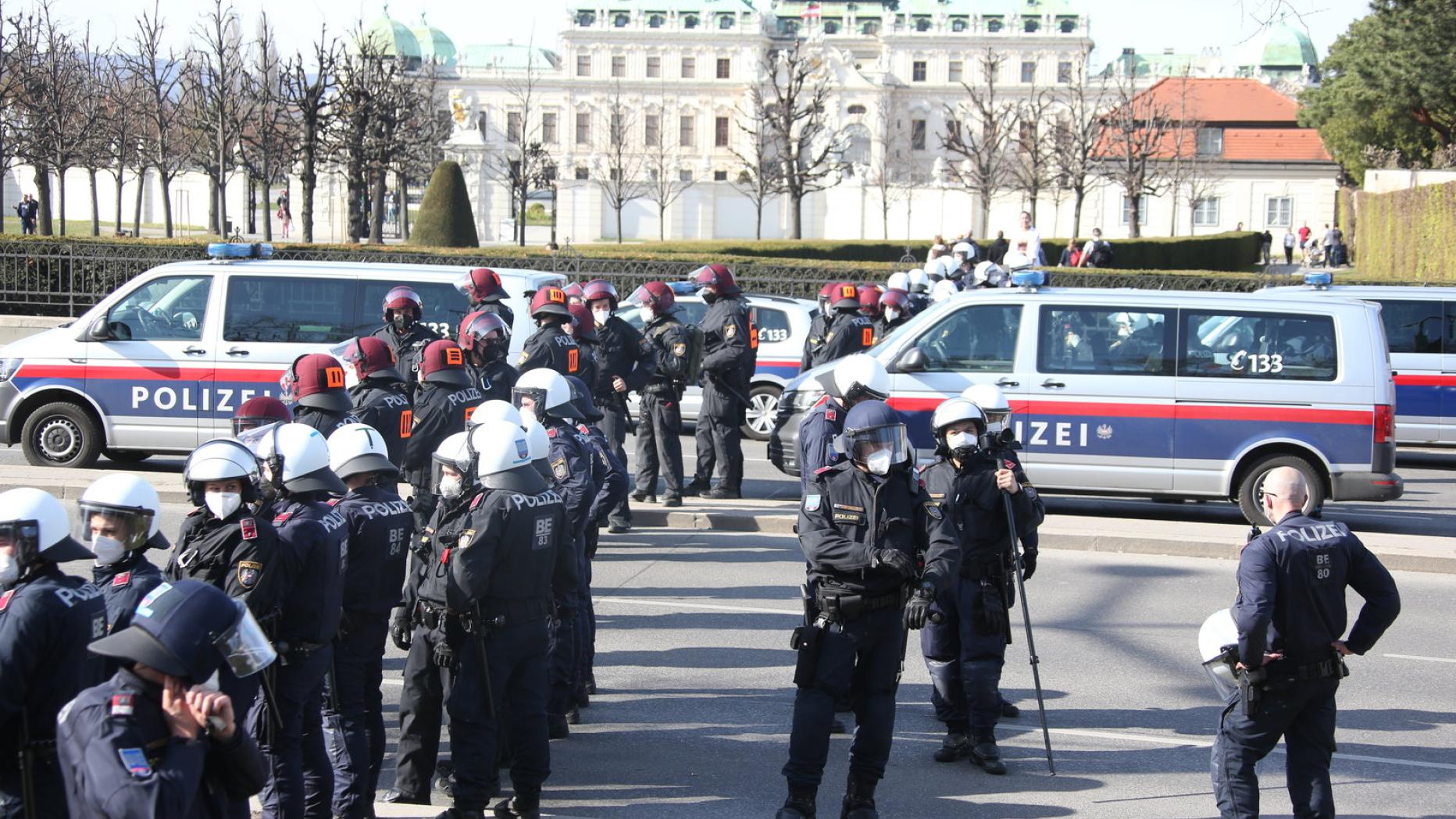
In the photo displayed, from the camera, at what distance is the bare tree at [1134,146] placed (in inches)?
2404

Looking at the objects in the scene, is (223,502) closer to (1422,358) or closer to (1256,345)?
(1256,345)

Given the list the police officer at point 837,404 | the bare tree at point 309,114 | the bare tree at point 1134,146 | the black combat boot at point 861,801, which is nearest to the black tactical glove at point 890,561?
the black combat boot at point 861,801

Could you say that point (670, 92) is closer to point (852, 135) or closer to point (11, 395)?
point (852, 135)

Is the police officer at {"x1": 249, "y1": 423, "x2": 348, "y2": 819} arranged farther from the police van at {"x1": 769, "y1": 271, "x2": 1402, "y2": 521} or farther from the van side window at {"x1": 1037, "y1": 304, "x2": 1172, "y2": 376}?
the van side window at {"x1": 1037, "y1": 304, "x2": 1172, "y2": 376}

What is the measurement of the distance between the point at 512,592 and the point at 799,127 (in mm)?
96996

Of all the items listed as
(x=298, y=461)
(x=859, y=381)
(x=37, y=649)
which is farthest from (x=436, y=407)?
(x=37, y=649)

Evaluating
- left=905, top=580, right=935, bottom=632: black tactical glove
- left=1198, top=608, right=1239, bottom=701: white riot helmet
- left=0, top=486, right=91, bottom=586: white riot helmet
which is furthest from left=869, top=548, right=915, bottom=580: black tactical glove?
left=0, top=486, right=91, bottom=586: white riot helmet

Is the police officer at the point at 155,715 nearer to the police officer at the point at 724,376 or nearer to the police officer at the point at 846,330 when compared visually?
the police officer at the point at 724,376

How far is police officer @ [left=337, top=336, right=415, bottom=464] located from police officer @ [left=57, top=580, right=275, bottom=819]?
507 centimetres

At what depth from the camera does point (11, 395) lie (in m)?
13.9

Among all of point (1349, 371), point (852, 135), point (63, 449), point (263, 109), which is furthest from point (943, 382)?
point (852, 135)

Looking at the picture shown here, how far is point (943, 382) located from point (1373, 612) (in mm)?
7351

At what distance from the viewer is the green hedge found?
30.4 metres

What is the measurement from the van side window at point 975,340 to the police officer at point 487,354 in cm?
440
